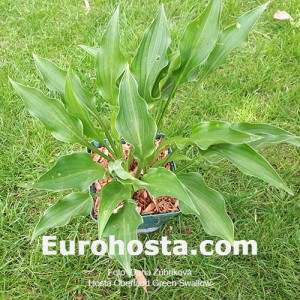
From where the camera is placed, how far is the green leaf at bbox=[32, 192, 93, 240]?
1217mm

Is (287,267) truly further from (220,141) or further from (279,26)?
(279,26)

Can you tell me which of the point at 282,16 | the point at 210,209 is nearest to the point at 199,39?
the point at 210,209

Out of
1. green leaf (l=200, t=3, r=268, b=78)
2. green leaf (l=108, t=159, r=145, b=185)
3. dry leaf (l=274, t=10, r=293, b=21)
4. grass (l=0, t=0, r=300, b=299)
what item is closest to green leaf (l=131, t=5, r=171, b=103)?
green leaf (l=200, t=3, r=268, b=78)

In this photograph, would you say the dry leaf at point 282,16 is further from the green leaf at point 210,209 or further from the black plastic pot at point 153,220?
the green leaf at point 210,209

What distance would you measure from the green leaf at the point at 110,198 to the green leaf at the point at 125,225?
0.04 m

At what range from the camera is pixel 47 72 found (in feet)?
4.43

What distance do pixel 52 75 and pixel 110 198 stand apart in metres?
0.46

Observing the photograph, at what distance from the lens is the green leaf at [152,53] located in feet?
4.12

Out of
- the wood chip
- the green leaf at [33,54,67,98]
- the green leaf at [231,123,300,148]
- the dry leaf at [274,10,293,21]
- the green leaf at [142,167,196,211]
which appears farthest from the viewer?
the dry leaf at [274,10,293,21]

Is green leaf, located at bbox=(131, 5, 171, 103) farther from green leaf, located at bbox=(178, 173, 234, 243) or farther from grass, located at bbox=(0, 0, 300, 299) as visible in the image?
grass, located at bbox=(0, 0, 300, 299)

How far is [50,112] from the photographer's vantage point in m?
1.22

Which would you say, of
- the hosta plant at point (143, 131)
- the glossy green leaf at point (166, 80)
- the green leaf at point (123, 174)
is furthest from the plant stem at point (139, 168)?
the glossy green leaf at point (166, 80)

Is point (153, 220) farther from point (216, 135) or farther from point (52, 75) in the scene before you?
point (52, 75)

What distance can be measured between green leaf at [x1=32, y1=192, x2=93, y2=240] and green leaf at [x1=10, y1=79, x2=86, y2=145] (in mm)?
188
